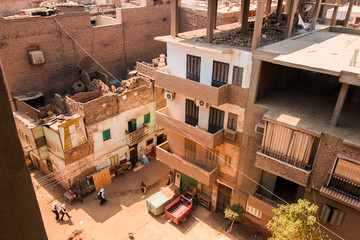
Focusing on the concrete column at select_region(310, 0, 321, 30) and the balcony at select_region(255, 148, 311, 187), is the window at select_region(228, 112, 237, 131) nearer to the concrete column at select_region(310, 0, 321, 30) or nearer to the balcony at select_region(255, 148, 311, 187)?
the balcony at select_region(255, 148, 311, 187)

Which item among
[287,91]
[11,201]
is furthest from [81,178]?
[11,201]

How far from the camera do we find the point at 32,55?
71.1 ft

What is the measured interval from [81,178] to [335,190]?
58.2 ft

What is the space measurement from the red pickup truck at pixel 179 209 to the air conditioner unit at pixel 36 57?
1517cm

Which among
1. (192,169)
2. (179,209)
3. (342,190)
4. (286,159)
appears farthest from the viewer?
(179,209)

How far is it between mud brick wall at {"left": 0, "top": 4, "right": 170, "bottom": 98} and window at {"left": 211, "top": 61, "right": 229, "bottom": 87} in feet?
47.2

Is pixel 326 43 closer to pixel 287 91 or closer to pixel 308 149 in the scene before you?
pixel 287 91

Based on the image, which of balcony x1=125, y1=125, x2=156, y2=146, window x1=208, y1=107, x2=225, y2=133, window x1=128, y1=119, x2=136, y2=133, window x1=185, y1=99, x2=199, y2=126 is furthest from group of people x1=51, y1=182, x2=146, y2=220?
window x1=208, y1=107, x2=225, y2=133

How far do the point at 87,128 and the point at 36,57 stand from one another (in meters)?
7.08

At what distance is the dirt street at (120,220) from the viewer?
18766 millimetres

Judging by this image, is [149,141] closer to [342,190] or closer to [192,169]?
[192,169]

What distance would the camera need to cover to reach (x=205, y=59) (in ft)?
55.3

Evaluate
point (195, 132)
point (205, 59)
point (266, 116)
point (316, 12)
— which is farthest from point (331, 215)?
point (316, 12)

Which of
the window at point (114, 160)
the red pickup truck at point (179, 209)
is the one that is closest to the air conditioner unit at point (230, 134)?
the red pickup truck at point (179, 209)
